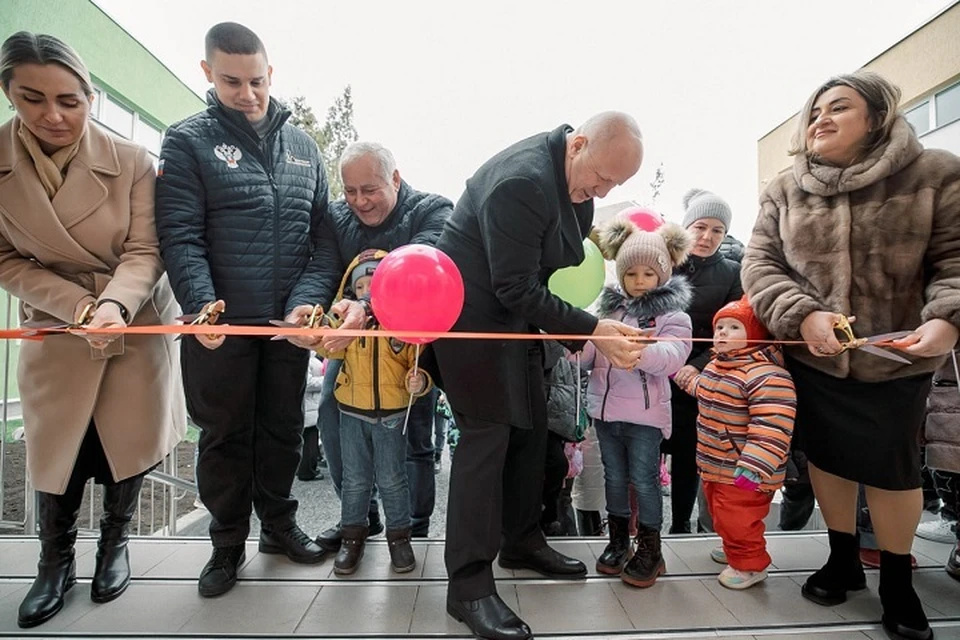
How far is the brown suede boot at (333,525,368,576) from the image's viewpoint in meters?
1.87

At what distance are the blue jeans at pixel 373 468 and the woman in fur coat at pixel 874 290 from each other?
1.36 meters

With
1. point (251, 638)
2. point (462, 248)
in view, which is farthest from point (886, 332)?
point (251, 638)

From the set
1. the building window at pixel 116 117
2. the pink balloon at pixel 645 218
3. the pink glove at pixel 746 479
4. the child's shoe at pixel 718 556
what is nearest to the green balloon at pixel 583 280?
the pink balloon at pixel 645 218

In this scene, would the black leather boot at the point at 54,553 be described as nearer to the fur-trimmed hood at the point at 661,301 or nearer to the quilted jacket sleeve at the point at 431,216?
the quilted jacket sleeve at the point at 431,216

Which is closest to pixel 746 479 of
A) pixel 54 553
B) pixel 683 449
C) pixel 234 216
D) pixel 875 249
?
pixel 683 449

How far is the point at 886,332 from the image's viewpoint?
61.2 inches

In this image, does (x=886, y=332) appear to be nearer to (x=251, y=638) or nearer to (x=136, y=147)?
(x=251, y=638)

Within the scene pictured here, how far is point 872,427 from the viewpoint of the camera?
156 cm

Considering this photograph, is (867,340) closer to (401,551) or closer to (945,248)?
(945,248)

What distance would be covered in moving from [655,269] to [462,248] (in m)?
0.79

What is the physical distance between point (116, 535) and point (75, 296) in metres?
0.84

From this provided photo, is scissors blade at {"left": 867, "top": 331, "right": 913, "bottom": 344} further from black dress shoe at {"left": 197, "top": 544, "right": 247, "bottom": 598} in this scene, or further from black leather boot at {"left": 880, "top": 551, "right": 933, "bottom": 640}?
black dress shoe at {"left": 197, "top": 544, "right": 247, "bottom": 598}

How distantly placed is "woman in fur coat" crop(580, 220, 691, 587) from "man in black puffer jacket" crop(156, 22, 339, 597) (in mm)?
1106

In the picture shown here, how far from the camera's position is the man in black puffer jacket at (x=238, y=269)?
173cm
